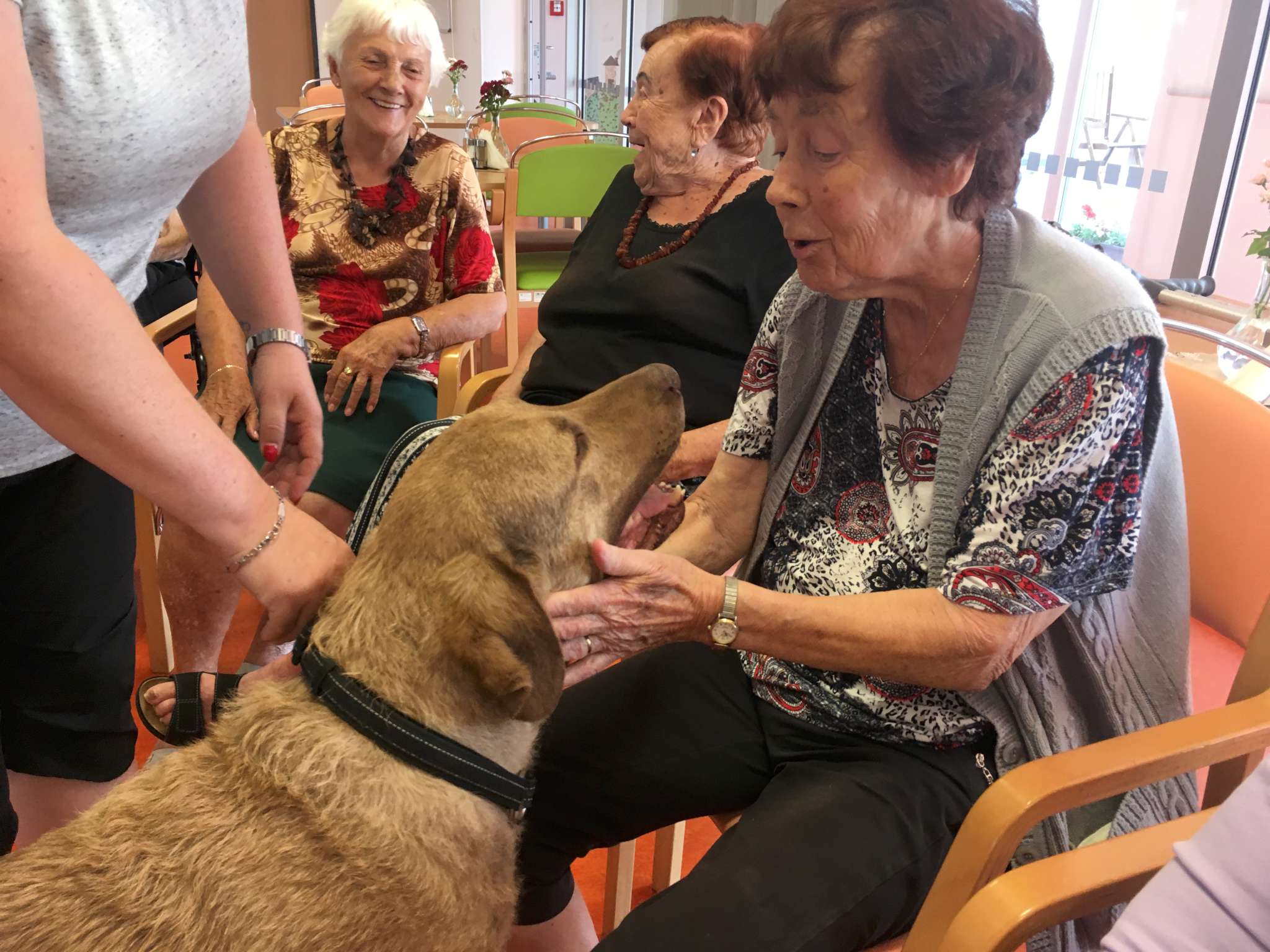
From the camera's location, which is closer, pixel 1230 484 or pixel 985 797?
pixel 985 797

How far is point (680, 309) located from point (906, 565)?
103 cm

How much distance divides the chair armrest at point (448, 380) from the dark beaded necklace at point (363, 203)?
1.37 feet

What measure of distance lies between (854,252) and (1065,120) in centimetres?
322

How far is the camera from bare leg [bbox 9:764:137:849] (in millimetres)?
1706

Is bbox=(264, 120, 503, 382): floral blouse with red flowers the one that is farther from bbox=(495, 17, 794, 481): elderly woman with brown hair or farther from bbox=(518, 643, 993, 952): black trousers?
bbox=(518, 643, 993, 952): black trousers

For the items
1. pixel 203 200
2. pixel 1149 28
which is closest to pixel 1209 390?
pixel 203 200

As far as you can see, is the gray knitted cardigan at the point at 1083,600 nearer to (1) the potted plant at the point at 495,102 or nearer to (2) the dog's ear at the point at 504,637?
(2) the dog's ear at the point at 504,637

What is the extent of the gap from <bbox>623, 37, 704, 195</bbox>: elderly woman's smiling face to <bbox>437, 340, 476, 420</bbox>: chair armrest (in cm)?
77

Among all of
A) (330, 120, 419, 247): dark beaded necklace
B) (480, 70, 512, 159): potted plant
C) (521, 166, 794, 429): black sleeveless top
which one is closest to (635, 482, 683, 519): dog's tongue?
(521, 166, 794, 429): black sleeveless top

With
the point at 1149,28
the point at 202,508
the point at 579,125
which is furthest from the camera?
the point at 579,125

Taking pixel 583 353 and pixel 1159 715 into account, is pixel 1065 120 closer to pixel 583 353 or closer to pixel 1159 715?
pixel 583 353

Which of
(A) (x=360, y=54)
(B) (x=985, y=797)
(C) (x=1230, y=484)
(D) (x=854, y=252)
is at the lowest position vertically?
(B) (x=985, y=797)

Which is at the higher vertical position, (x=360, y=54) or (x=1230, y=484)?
(x=360, y=54)

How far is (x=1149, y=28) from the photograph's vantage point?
12.0ft
